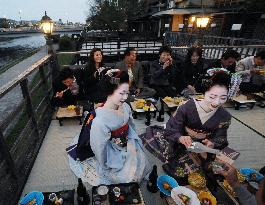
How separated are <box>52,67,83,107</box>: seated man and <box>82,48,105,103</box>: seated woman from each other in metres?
0.22

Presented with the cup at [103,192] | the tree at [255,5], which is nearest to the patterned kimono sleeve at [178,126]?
the cup at [103,192]

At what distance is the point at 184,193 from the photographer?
8.77ft

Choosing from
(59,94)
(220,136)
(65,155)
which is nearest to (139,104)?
(59,94)

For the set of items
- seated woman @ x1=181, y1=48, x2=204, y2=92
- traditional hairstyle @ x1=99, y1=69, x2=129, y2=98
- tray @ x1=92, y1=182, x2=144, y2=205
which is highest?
traditional hairstyle @ x1=99, y1=69, x2=129, y2=98

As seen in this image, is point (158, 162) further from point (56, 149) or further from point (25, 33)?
point (25, 33)

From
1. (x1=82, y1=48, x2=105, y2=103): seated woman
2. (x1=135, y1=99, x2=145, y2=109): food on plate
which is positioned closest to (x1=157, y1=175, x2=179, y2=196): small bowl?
(x1=135, y1=99, x2=145, y2=109): food on plate

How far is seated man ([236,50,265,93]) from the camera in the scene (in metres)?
6.86

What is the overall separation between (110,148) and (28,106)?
6.93 ft

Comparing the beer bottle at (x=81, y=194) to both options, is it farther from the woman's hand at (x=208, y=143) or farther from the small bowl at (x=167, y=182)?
the woman's hand at (x=208, y=143)

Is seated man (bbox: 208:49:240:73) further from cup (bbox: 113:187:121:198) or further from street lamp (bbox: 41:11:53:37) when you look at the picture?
street lamp (bbox: 41:11:53:37)

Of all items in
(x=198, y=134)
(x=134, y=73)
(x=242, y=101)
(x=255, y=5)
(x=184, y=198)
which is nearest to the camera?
(x=184, y=198)

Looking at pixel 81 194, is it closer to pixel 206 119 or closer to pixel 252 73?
pixel 206 119

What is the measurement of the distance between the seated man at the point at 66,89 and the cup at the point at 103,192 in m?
3.64

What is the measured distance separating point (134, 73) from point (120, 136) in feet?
12.2
